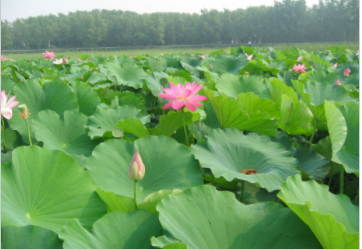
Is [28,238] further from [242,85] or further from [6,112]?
[242,85]

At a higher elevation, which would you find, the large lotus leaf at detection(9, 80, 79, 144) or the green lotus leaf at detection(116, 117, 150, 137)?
the large lotus leaf at detection(9, 80, 79, 144)

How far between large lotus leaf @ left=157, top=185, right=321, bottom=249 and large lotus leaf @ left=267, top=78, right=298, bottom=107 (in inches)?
32.3

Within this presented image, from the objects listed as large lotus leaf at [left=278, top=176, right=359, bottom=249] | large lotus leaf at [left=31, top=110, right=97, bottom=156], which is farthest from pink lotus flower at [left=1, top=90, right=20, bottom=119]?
large lotus leaf at [left=278, top=176, right=359, bottom=249]

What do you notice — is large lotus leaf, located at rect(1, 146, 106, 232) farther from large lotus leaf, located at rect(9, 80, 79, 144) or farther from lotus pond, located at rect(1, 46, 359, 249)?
large lotus leaf, located at rect(9, 80, 79, 144)

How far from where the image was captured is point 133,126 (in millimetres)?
865

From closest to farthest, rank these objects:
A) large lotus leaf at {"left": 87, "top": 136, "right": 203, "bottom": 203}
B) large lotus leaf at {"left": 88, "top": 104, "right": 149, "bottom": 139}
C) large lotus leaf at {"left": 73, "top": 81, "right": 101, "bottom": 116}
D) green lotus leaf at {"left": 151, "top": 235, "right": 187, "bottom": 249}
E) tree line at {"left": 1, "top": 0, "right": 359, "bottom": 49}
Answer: green lotus leaf at {"left": 151, "top": 235, "right": 187, "bottom": 249}, large lotus leaf at {"left": 87, "top": 136, "right": 203, "bottom": 203}, large lotus leaf at {"left": 88, "top": 104, "right": 149, "bottom": 139}, large lotus leaf at {"left": 73, "top": 81, "right": 101, "bottom": 116}, tree line at {"left": 1, "top": 0, "right": 359, "bottom": 49}

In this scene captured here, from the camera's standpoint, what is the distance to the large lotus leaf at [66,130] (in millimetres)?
934

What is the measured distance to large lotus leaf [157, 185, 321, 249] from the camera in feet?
1.41

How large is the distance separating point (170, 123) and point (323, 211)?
52 cm

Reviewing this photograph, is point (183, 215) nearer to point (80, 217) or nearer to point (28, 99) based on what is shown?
point (80, 217)

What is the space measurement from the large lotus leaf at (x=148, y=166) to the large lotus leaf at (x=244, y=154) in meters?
0.05

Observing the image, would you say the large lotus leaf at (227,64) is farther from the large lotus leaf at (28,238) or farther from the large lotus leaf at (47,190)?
the large lotus leaf at (28,238)

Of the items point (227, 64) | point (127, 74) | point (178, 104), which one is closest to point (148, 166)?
point (178, 104)

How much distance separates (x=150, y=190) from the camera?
0.65 metres
